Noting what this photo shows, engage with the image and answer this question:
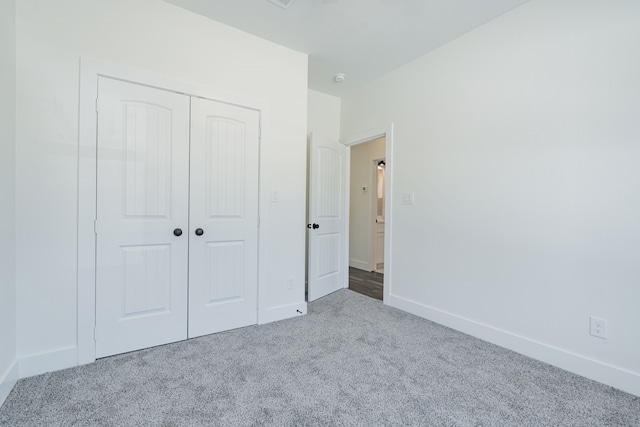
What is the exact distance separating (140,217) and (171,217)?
0.21 m

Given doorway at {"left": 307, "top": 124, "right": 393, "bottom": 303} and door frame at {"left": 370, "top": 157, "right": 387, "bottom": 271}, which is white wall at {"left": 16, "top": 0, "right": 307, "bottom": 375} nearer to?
doorway at {"left": 307, "top": 124, "right": 393, "bottom": 303}

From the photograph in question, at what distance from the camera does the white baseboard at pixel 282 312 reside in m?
2.62

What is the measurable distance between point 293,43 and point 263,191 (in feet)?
4.87

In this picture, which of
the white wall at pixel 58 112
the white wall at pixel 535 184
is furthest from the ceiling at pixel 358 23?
the white wall at pixel 58 112

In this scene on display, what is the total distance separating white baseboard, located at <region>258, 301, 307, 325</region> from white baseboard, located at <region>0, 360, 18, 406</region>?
1.58 meters

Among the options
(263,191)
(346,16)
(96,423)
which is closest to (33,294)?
(96,423)

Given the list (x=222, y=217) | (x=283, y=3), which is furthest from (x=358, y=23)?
(x=222, y=217)

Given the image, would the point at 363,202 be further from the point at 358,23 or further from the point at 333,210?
the point at 358,23

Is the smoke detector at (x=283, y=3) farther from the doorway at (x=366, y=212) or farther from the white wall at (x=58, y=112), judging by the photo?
the doorway at (x=366, y=212)

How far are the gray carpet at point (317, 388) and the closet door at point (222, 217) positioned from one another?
0.26m

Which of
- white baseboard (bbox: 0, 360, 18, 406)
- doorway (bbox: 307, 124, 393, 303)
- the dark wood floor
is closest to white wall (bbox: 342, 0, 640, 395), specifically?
doorway (bbox: 307, 124, 393, 303)

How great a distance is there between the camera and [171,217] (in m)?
2.20

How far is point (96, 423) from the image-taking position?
137 cm

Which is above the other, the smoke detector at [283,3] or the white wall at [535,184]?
the smoke detector at [283,3]
